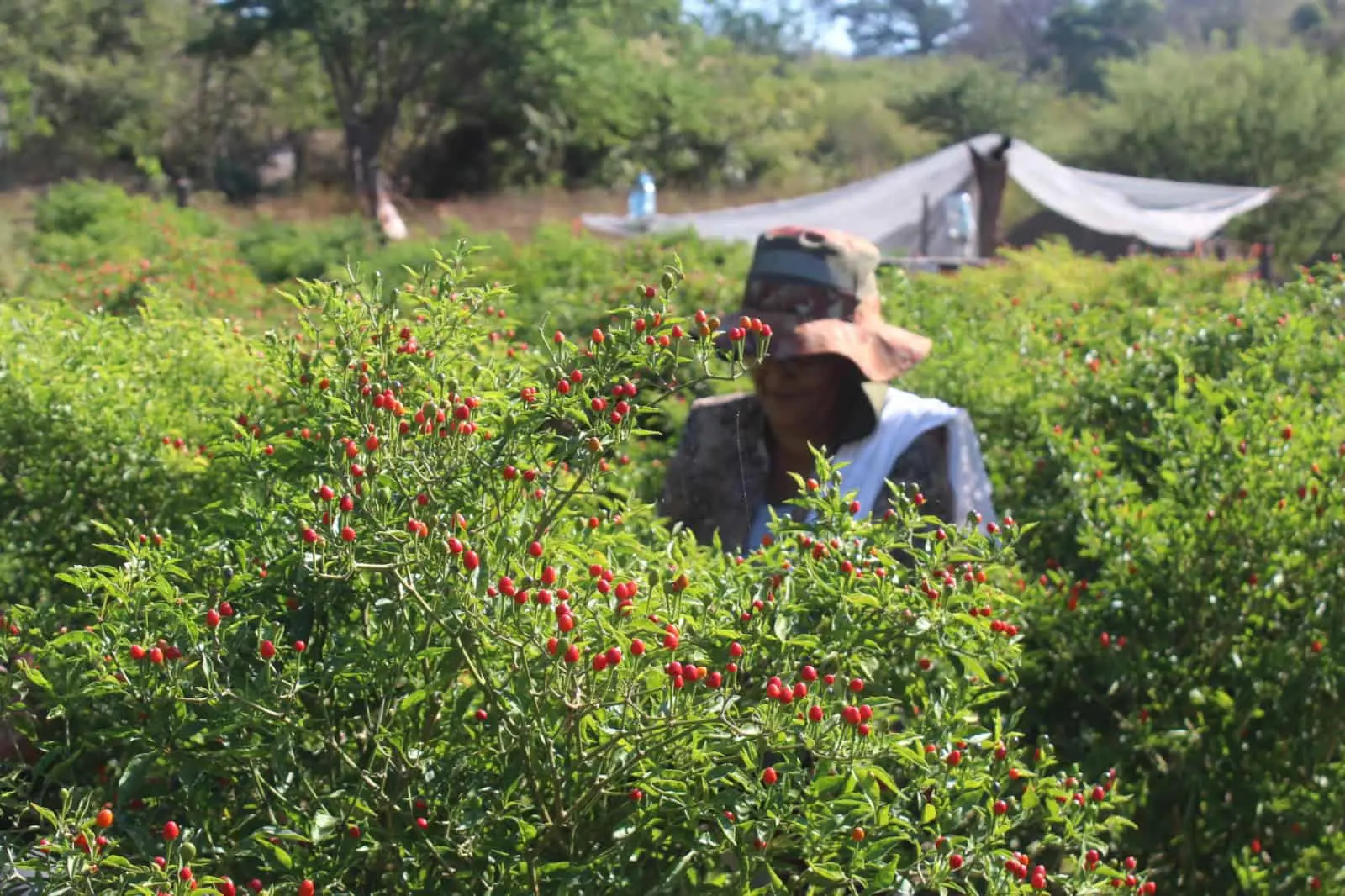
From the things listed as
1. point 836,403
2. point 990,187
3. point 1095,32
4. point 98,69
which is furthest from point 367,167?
point 1095,32

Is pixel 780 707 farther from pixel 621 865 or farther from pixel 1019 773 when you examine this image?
pixel 1019 773

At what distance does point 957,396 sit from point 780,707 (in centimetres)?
331

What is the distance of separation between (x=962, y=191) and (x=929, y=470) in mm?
19356

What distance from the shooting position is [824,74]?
56375 millimetres

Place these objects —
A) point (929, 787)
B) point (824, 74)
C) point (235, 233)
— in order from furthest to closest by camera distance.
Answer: point (824, 74) → point (235, 233) → point (929, 787)

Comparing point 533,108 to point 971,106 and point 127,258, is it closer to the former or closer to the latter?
point 971,106

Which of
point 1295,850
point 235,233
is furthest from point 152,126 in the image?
point 1295,850

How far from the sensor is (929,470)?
320cm

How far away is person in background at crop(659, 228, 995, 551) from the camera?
10.3 ft

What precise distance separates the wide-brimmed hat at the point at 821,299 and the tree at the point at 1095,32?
7022 centimetres

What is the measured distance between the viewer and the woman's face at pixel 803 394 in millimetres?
3174

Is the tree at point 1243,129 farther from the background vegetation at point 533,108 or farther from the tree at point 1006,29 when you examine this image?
the tree at point 1006,29

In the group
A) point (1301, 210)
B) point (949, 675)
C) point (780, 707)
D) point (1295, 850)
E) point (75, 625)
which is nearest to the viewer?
point (780, 707)

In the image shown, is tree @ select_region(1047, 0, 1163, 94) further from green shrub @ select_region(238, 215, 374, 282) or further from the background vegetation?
green shrub @ select_region(238, 215, 374, 282)
